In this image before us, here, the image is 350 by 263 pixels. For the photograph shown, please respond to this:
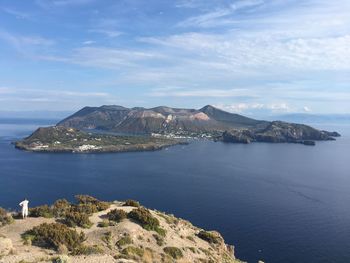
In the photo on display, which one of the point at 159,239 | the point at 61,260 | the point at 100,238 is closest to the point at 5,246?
the point at 61,260

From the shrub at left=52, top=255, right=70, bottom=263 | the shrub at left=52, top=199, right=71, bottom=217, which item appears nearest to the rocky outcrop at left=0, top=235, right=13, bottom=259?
the shrub at left=52, top=255, right=70, bottom=263

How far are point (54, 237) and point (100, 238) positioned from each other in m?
3.54

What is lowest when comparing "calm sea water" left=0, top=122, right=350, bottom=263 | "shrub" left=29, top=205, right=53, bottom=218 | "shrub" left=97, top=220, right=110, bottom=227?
"calm sea water" left=0, top=122, right=350, bottom=263

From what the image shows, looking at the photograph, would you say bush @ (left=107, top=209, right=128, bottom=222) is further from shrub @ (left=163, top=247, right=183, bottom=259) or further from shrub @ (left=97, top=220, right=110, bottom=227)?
Result: shrub @ (left=163, top=247, right=183, bottom=259)

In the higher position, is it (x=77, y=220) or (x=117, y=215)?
(x=77, y=220)

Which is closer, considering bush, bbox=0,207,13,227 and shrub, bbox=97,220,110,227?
bush, bbox=0,207,13,227

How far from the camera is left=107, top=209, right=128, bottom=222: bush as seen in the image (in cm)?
3369

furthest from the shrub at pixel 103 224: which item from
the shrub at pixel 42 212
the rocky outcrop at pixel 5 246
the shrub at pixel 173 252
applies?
the rocky outcrop at pixel 5 246

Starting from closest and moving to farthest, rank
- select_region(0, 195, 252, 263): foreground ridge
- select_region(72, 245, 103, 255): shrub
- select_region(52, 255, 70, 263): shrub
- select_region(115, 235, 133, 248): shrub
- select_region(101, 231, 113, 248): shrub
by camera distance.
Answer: select_region(52, 255, 70, 263): shrub → select_region(0, 195, 252, 263): foreground ridge → select_region(72, 245, 103, 255): shrub → select_region(101, 231, 113, 248): shrub → select_region(115, 235, 133, 248): shrub

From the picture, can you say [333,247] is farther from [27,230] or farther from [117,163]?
[117,163]

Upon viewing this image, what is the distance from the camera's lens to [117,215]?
3388 cm

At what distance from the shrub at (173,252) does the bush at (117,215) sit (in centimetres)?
476

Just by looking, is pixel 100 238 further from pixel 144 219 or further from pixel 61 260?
pixel 61 260

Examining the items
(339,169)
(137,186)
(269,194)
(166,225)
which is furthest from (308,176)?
(166,225)
